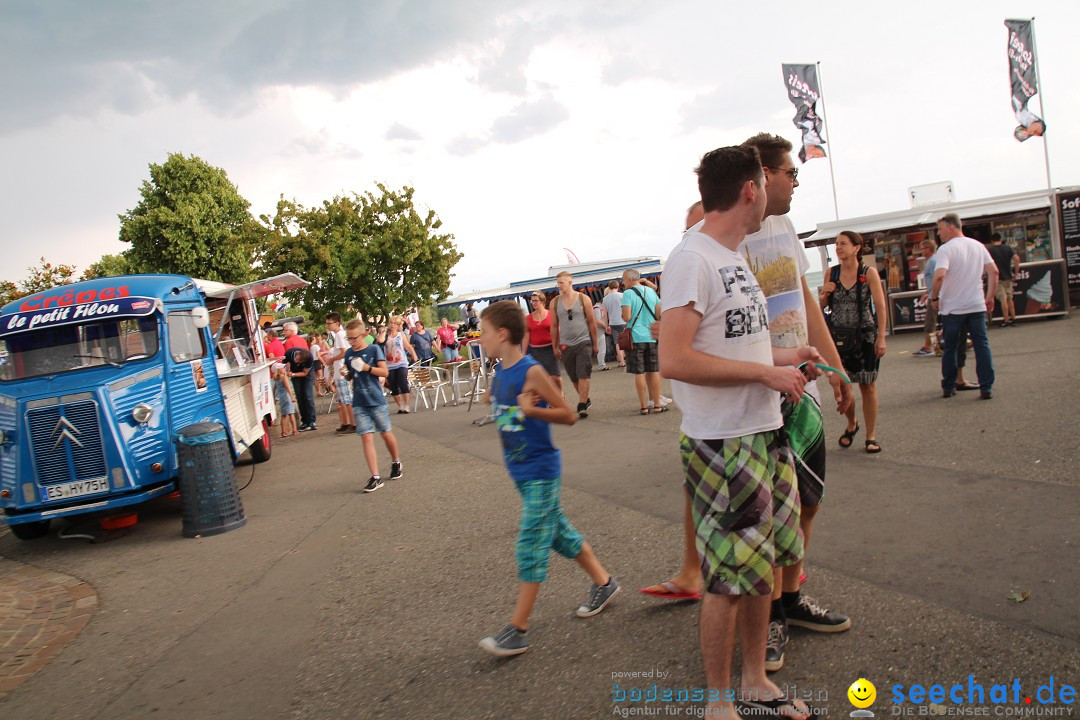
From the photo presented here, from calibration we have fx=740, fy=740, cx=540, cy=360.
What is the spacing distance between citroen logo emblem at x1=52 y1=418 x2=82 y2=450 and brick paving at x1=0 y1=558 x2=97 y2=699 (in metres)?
1.19

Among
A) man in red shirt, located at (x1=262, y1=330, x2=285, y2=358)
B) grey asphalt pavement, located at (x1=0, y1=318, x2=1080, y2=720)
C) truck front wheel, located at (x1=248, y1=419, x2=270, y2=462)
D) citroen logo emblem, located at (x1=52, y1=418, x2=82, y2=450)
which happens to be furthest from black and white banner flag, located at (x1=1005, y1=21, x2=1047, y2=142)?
citroen logo emblem, located at (x1=52, y1=418, x2=82, y2=450)

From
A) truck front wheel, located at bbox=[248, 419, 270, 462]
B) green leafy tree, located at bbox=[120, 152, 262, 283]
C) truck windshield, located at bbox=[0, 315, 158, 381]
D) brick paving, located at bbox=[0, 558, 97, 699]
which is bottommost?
brick paving, located at bbox=[0, 558, 97, 699]

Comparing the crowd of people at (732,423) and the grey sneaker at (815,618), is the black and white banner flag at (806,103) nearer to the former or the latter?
the crowd of people at (732,423)

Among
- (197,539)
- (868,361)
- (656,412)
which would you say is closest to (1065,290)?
(656,412)

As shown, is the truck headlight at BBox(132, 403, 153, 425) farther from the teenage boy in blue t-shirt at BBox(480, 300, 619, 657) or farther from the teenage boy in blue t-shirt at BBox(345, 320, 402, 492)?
the teenage boy in blue t-shirt at BBox(480, 300, 619, 657)

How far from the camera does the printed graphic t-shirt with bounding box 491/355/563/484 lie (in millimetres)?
3652

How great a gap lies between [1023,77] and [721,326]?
25.6 meters

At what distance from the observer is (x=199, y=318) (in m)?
8.90

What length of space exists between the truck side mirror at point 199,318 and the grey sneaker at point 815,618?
25.3 feet

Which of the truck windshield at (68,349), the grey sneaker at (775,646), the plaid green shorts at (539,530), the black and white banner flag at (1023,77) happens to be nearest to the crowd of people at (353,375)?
the truck windshield at (68,349)

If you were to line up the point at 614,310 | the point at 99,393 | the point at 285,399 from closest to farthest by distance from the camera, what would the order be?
1. the point at 99,393
2. the point at 285,399
3. the point at 614,310

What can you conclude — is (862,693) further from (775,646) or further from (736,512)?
(736,512)

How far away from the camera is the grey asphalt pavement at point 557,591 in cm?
315

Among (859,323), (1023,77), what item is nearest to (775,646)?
(859,323)
